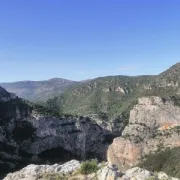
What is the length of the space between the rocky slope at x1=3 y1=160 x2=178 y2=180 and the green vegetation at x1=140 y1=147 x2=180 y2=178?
139972 mm

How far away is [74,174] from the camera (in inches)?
1361

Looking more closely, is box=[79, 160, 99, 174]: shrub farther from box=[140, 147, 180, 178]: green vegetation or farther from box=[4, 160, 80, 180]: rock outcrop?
box=[140, 147, 180, 178]: green vegetation

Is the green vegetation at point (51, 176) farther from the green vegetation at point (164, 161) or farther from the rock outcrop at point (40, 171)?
the green vegetation at point (164, 161)

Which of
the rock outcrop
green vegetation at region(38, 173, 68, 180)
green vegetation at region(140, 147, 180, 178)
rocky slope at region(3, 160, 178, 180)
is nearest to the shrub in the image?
rocky slope at region(3, 160, 178, 180)

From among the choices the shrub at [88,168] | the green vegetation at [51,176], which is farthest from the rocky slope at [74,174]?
the shrub at [88,168]

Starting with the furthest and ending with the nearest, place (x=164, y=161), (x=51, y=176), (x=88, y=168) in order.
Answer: (x=164, y=161) < (x=51, y=176) < (x=88, y=168)

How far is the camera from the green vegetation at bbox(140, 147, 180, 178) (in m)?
175

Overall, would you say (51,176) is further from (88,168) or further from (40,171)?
(88,168)

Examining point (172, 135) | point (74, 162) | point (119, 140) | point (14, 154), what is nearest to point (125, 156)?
point (119, 140)

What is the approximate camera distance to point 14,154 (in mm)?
199875

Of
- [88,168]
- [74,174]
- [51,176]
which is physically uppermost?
[88,168]

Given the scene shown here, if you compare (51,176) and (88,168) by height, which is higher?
(88,168)

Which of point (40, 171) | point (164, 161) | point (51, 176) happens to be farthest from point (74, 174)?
point (164, 161)

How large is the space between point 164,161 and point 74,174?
154 metres
